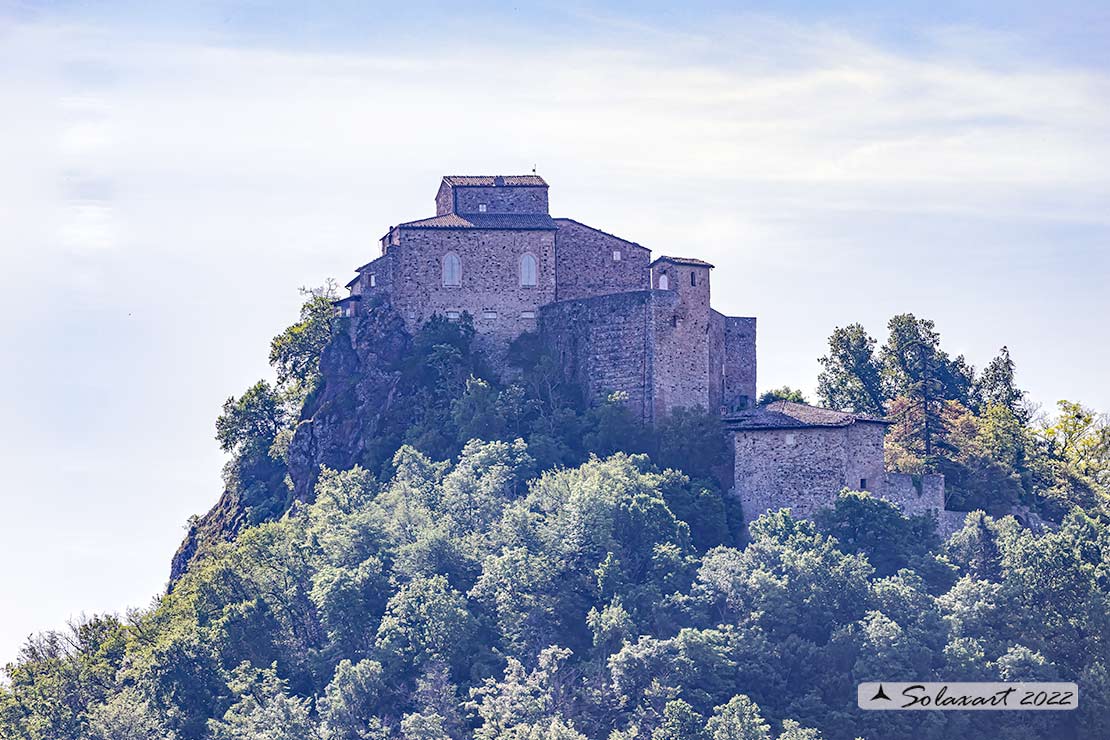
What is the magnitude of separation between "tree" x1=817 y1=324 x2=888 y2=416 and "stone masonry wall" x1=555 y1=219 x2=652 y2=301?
8.65 meters

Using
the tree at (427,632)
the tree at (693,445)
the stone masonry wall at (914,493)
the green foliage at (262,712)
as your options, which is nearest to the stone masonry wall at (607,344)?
the tree at (693,445)

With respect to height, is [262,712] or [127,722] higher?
[262,712]

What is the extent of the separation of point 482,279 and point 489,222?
2249 millimetres

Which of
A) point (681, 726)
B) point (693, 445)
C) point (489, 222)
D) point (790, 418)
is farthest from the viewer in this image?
point (489, 222)

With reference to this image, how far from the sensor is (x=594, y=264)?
3612 inches

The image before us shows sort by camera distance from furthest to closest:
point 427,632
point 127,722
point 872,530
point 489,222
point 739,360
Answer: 1. point 489,222
2. point 739,360
3. point 127,722
4. point 872,530
5. point 427,632

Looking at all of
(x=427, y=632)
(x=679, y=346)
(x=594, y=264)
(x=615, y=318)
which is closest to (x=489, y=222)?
(x=594, y=264)

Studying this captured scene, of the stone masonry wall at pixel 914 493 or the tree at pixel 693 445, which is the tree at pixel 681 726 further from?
Answer: the stone masonry wall at pixel 914 493

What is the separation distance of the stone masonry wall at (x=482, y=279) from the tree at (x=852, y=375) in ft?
37.6

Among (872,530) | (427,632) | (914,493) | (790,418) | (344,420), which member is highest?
(344,420)

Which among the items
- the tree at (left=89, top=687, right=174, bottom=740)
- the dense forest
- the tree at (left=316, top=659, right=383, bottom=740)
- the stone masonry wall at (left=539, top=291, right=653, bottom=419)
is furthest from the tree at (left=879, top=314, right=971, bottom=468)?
the tree at (left=89, top=687, right=174, bottom=740)

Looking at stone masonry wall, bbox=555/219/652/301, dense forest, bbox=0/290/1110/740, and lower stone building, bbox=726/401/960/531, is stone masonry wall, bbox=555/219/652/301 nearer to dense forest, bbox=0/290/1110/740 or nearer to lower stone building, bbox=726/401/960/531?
dense forest, bbox=0/290/1110/740

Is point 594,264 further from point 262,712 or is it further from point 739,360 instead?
point 262,712

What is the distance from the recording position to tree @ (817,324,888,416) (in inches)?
3698
